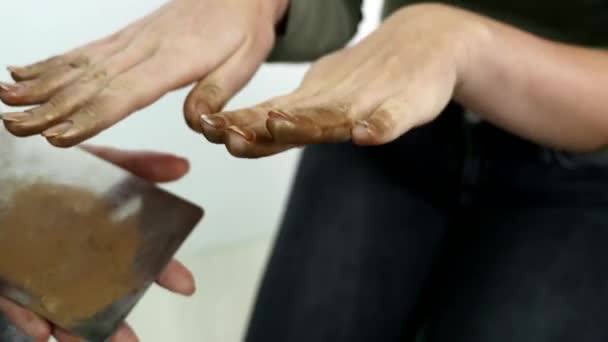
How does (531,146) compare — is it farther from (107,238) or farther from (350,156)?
(107,238)

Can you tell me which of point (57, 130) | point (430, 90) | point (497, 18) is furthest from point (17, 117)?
point (497, 18)

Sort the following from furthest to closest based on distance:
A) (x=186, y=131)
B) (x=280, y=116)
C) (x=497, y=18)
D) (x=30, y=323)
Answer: (x=186, y=131), (x=497, y=18), (x=30, y=323), (x=280, y=116)

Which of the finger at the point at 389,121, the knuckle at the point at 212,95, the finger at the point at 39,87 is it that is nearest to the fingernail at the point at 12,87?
the finger at the point at 39,87

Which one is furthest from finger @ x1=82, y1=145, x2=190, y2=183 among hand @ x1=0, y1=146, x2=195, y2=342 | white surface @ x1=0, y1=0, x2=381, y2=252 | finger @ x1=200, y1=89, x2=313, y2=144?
finger @ x1=200, y1=89, x2=313, y2=144

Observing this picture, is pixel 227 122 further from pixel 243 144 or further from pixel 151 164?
pixel 151 164

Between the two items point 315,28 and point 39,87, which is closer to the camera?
point 39,87

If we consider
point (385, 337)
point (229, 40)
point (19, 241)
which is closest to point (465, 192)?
point (385, 337)
